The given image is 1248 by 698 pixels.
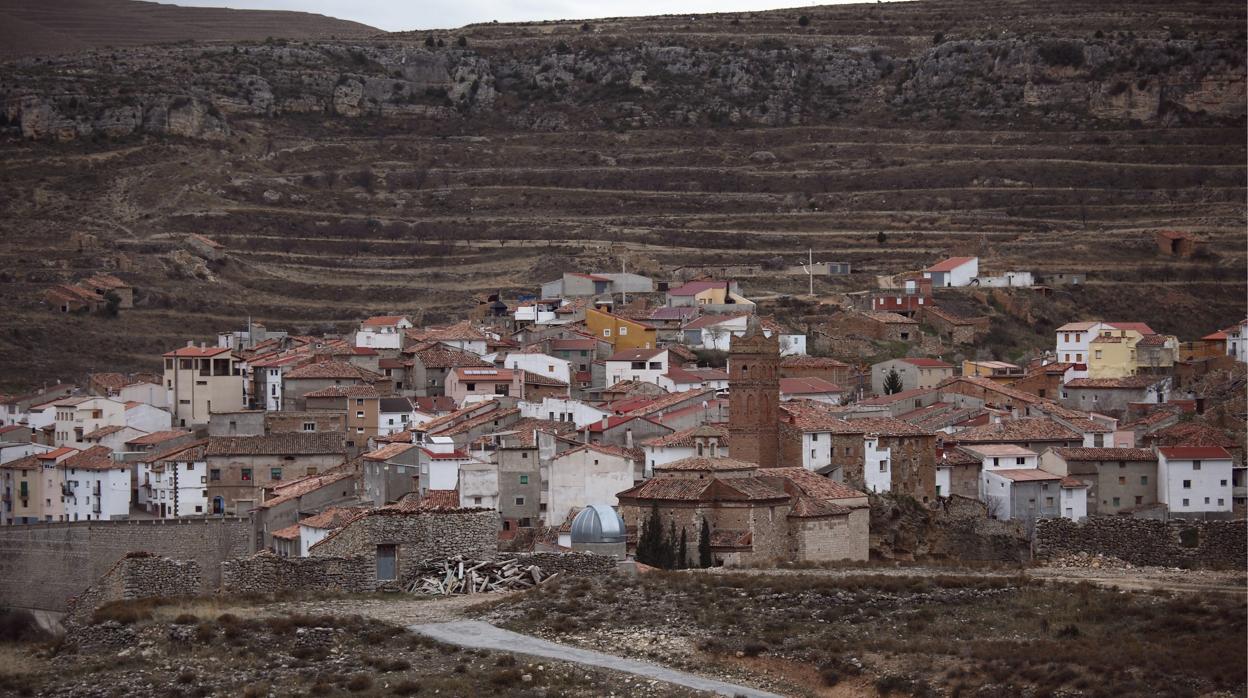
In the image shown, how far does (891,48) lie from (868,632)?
10484 cm

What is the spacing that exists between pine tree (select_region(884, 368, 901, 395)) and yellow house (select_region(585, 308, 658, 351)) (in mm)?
7662

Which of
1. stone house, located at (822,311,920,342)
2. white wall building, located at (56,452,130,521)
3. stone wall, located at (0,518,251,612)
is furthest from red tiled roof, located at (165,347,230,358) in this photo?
stone house, located at (822,311,920,342)

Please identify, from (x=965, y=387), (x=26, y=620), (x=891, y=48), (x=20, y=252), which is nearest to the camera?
(x=26, y=620)

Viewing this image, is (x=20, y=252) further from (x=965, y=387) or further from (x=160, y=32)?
(x=160, y=32)

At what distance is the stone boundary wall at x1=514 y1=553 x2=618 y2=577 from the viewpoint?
27.1 m

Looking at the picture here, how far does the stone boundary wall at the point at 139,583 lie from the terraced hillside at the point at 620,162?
4978 cm

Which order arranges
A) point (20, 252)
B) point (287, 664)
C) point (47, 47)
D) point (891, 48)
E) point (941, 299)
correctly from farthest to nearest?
point (47, 47), point (891, 48), point (20, 252), point (941, 299), point (287, 664)

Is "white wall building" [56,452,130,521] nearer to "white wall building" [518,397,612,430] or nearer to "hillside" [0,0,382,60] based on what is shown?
"white wall building" [518,397,612,430]

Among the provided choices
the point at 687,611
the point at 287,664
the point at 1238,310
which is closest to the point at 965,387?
the point at 1238,310

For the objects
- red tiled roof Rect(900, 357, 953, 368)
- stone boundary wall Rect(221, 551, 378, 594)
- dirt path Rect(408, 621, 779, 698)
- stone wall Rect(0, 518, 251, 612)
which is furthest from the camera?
red tiled roof Rect(900, 357, 953, 368)

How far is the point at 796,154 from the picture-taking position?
366 ft

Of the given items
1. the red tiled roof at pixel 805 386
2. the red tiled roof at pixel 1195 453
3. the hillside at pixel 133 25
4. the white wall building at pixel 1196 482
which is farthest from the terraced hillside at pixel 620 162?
the white wall building at pixel 1196 482

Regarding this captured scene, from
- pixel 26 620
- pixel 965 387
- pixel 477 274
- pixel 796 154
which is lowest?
pixel 26 620

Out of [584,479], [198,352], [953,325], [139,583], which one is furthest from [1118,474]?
[139,583]
